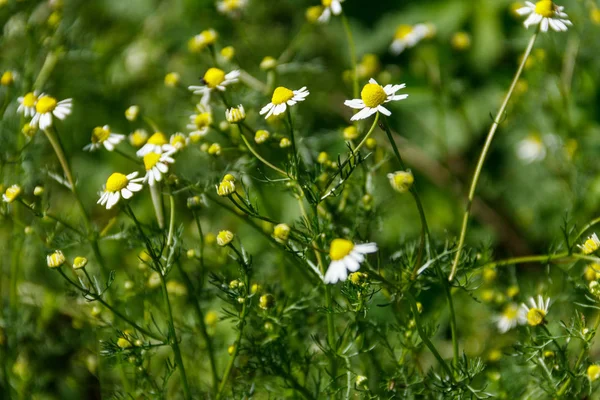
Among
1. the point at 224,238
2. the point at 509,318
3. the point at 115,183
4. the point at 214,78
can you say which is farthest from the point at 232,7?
the point at 509,318

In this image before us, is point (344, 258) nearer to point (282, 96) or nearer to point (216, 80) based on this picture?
point (282, 96)

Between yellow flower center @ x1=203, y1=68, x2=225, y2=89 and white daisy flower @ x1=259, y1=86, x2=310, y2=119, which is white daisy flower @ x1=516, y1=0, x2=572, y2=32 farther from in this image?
yellow flower center @ x1=203, y1=68, x2=225, y2=89

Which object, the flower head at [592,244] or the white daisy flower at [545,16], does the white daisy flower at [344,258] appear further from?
the white daisy flower at [545,16]

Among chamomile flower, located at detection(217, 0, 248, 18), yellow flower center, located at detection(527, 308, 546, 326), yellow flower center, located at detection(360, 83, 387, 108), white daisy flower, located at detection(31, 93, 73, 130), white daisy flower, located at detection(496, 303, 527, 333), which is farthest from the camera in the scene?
chamomile flower, located at detection(217, 0, 248, 18)

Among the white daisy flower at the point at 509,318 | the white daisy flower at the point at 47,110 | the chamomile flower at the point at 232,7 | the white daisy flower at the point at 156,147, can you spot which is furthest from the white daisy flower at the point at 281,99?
the white daisy flower at the point at 509,318

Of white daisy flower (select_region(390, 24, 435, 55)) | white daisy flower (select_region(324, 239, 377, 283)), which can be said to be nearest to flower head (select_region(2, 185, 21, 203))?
white daisy flower (select_region(324, 239, 377, 283))
